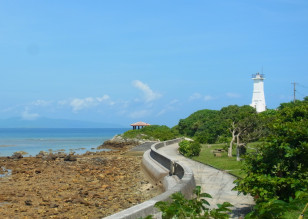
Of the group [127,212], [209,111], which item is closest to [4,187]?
[127,212]

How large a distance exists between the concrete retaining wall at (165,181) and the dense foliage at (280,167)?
1869mm

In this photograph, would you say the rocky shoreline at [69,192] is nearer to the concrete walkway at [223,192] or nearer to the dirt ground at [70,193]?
the dirt ground at [70,193]

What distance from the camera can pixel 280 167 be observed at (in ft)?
26.1

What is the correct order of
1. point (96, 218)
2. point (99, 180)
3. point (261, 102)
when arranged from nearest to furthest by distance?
point (96, 218) → point (99, 180) → point (261, 102)

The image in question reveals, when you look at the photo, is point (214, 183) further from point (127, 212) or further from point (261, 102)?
point (261, 102)

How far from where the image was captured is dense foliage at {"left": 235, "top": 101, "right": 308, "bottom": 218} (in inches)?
294

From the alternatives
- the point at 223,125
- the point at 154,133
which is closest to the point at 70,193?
the point at 223,125

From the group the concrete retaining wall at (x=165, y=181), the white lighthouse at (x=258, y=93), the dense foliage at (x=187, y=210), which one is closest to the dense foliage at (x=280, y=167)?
the concrete retaining wall at (x=165, y=181)

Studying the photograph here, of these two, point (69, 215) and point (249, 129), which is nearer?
point (69, 215)

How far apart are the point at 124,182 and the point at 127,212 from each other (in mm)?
11911

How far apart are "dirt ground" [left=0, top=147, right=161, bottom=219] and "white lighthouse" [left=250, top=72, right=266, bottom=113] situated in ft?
137

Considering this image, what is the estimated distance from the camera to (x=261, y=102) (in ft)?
203

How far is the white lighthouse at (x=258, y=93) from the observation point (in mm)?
61750

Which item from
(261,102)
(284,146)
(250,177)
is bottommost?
(250,177)
